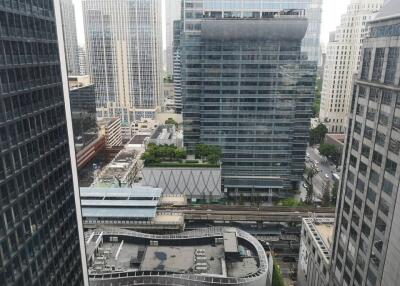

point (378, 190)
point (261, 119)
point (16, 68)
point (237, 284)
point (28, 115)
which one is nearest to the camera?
point (16, 68)

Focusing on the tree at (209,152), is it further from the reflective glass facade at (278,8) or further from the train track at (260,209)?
the reflective glass facade at (278,8)

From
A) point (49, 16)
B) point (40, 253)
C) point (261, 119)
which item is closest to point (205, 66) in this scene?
point (261, 119)

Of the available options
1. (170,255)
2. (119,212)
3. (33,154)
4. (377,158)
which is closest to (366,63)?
(377,158)

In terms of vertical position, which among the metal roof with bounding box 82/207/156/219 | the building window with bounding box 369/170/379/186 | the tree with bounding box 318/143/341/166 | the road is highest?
the building window with bounding box 369/170/379/186

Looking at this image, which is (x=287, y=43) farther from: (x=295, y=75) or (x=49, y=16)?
(x=49, y=16)

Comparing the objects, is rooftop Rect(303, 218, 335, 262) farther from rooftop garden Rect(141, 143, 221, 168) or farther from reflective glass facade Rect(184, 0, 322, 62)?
reflective glass facade Rect(184, 0, 322, 62)

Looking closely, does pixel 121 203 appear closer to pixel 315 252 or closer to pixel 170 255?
pixel 170 255

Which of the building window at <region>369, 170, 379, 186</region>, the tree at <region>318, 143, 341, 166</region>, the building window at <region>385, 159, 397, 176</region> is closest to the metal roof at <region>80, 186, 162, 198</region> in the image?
the building window at <region>369, 170, 379, 186</region>
